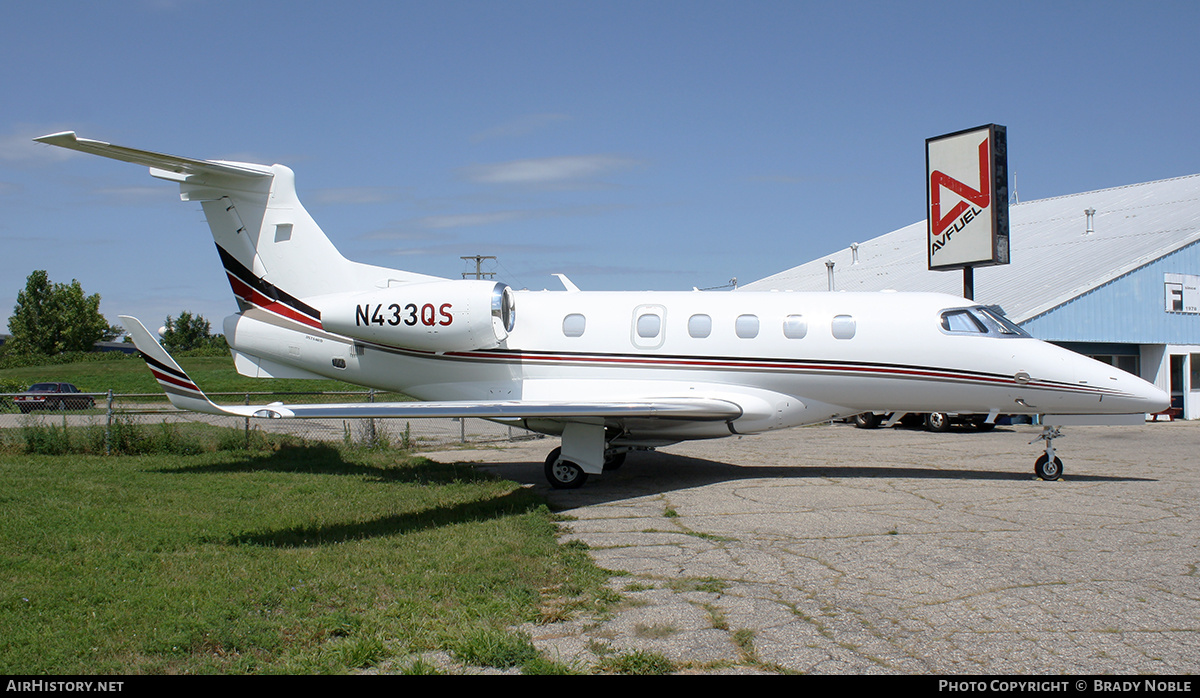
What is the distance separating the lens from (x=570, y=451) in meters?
11.9

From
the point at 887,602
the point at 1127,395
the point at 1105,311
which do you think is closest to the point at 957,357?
the point at 1127,395

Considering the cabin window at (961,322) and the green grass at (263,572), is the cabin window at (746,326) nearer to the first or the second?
the cabin window at (961,322)

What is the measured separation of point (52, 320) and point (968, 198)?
8619 centimetres

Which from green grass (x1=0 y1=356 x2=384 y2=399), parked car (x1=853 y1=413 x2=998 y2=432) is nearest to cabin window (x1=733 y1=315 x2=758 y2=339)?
parked car (x1=853 y1=413 x2=998 y2=432)

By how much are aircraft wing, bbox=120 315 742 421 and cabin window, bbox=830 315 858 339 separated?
1.92 metres

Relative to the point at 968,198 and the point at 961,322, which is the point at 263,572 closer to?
the point at 961,322

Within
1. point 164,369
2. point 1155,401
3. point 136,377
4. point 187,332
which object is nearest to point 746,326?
point 1155,401

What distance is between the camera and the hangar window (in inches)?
491

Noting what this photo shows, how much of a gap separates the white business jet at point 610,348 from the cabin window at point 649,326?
0.06 feet

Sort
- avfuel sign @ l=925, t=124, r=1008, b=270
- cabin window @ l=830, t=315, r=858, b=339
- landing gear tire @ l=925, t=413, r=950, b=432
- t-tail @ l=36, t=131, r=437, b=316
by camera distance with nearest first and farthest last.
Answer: cabin window @ l=830, t=315, r=858, b=339
t-tail @ l=36, t=131, r=437, b=316
avfuel sign @ l=925, t=124, r=1008, b=270
landing gear tire @ l=925, t=413, r=950, b=432

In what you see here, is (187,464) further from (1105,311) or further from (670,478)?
(1105,311)

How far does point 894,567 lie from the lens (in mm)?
6988

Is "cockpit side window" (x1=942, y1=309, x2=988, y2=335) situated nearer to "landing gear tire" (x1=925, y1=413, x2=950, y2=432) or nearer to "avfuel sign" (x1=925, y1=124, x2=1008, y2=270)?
"avfuel sign" (x1=925, y1=124, x2=1008, y2=270)

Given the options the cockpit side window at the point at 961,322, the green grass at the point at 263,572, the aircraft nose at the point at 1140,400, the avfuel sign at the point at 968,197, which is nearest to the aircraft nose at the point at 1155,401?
the aircraft nose at the point at 1140,400
